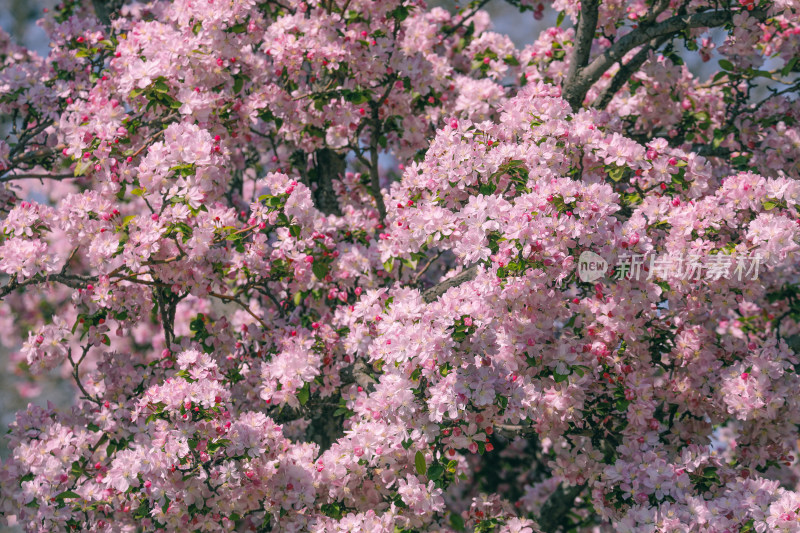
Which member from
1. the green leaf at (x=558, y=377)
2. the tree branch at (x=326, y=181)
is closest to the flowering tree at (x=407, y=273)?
the green leaf at (x=558, y=377)

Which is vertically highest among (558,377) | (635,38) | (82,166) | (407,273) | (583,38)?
(583,38)

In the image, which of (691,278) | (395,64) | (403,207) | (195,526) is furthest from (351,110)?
(195,526)

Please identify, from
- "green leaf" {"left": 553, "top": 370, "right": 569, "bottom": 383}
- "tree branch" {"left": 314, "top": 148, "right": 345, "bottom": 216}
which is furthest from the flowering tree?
"tree branch" {"left": 314, "top": 148, "right": 345, "bottom": 216}

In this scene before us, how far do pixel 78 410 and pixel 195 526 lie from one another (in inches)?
53.2

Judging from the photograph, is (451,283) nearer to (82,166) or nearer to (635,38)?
(635,38)

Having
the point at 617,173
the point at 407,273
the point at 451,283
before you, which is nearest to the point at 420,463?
the point at 451,283

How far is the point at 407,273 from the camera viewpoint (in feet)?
15.7

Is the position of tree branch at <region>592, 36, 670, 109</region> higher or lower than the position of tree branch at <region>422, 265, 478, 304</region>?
higher

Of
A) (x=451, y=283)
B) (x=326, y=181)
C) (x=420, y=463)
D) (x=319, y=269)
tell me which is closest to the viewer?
(x=420, y=463)

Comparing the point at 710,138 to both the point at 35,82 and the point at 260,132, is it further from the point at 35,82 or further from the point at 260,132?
the point at 35,82

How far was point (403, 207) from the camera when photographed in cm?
415

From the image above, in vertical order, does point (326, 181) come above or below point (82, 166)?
above

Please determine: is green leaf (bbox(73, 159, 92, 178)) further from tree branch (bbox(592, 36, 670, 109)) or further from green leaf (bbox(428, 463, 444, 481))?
tree branch (bbox(592, 36, 670, 109))

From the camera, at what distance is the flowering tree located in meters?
3.52
